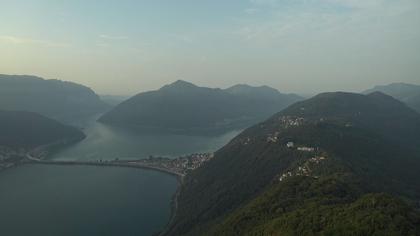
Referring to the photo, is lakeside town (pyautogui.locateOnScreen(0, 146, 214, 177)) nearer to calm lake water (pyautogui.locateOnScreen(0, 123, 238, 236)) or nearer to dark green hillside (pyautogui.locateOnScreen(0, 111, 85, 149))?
calm lake water (pyautogui.locateOnScreen(0, 123, 238, 236))

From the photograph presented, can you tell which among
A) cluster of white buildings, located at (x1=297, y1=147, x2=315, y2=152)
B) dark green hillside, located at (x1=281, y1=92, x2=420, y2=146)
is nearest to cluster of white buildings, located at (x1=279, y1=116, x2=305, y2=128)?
dark green hillside, located at (x1=281, y1=92, x2=420, y2=146)

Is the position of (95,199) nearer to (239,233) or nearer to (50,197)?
(50,197)

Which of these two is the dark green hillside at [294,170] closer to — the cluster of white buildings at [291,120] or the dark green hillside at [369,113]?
the cluster of white buildings at [291,120]

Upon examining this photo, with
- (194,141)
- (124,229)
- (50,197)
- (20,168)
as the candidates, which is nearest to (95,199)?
(50,197)

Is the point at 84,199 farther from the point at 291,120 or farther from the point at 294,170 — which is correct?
the point at 291,120

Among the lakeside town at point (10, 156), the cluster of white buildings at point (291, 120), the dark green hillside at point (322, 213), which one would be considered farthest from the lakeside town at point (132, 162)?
the dark green hillside at point (322, 213)

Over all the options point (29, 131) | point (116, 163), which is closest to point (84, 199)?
point (116, 163)
